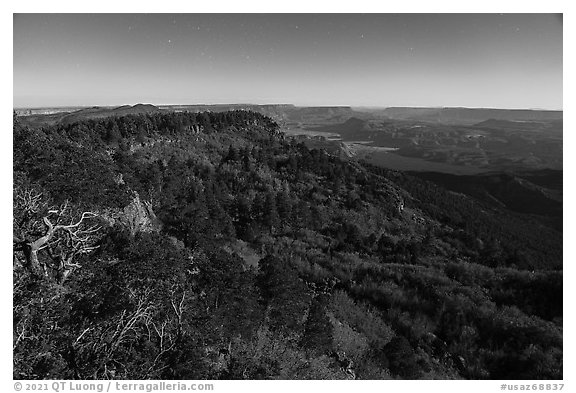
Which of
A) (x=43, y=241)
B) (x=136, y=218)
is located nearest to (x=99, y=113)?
(x=136, y=218)

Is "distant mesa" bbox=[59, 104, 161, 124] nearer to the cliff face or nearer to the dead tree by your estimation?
the cliff face

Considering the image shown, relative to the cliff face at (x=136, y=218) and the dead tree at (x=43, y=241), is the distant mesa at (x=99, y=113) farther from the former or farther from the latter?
the dead tree at (x=43, y=241)

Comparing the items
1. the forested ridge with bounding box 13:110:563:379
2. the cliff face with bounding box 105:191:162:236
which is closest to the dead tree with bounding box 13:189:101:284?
the forested ridge with bounding box 13:110:563:379

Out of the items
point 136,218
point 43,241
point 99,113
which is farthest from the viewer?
point 99,113

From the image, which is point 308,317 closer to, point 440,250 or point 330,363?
point 330,363
